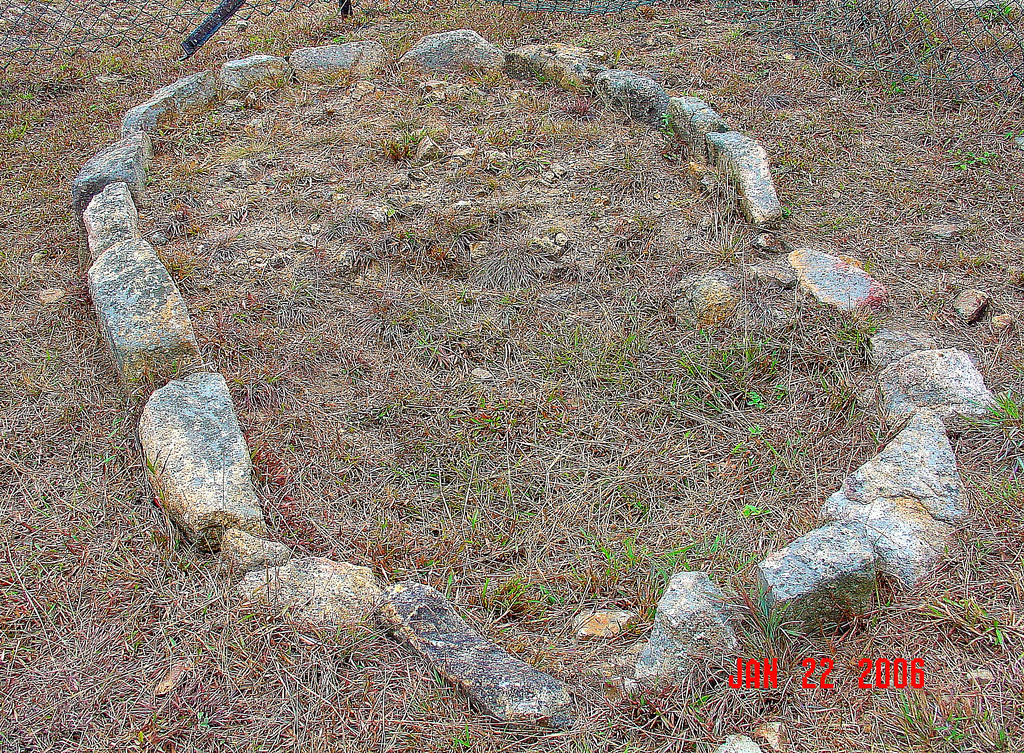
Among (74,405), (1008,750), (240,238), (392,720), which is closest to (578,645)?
(392,720)

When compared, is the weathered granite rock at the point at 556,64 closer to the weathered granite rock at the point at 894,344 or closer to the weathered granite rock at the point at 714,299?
the weathered granite rock at the point at 714,299

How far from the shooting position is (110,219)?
333 cm

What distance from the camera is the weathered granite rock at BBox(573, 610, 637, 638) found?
6.62ft

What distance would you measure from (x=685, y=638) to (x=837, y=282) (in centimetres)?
160

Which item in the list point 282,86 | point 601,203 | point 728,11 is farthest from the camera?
point 728,11

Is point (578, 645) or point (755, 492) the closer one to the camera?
point (578, 645)

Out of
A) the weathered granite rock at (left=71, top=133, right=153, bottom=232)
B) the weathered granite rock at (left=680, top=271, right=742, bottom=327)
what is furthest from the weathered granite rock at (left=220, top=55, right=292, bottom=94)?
the weathered granite rock at (left=680, top=271, right=742, bottom=327)

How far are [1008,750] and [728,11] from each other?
500cm

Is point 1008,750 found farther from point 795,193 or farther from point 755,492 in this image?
point 795,193

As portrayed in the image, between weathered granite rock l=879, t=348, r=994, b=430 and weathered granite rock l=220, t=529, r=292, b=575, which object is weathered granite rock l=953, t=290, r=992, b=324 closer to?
weathered granite rock l=879, t=348, r=994, b=430

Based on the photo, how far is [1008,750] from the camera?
1597mm

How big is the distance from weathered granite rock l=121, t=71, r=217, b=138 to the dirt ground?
8.1 inches

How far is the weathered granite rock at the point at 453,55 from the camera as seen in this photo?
4699mm

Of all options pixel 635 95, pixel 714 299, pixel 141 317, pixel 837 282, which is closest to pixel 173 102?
pixel 141 317
